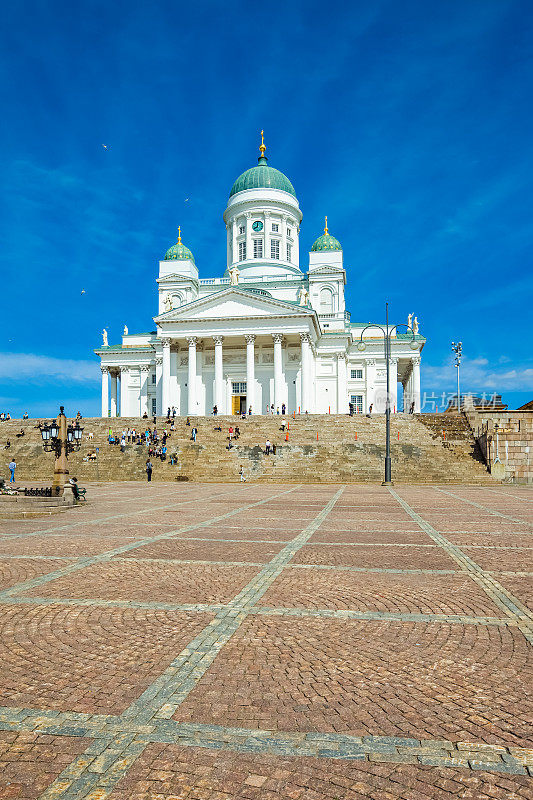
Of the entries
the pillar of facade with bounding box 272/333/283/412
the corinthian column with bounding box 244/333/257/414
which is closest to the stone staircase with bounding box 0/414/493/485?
the pillar of facade with bounding box 272/333/283/412

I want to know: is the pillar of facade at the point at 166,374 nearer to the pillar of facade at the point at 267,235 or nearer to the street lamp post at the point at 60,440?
the pillar of facade at the point at 267,235

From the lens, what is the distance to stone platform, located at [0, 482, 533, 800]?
3.23 meters

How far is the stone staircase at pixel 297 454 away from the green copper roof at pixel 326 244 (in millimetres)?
31162

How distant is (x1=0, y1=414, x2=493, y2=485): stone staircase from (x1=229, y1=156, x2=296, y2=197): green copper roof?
127ft

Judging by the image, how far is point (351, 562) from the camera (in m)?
8.74

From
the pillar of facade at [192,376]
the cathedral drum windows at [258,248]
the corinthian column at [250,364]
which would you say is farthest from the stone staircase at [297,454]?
the cathedral drum windows at [258,248]

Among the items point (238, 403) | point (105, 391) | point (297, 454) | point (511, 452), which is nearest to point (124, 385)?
point (105, 391)

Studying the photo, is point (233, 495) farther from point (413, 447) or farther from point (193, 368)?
point (193, 368)

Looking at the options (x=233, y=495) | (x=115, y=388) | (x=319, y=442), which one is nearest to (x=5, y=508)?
(x=233, y=495)

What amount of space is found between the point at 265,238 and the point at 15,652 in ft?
213

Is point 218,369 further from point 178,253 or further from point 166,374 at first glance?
point 178,253

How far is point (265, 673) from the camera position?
182 inches

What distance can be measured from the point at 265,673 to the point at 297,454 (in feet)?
97.4

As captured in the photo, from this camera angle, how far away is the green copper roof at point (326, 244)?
66062 millimetres
